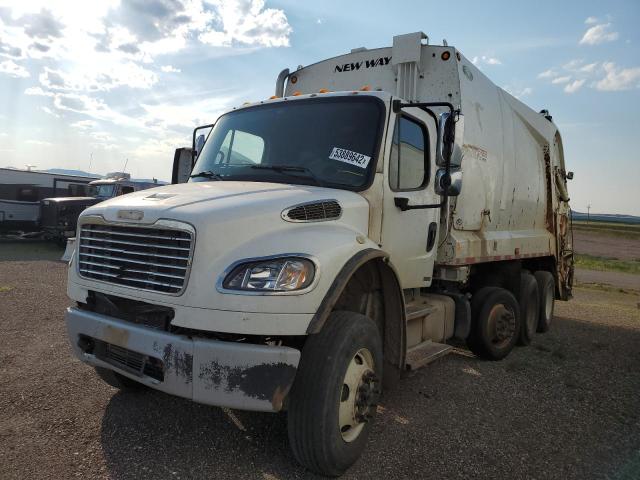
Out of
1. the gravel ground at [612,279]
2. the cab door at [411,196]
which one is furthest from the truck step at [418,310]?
the gravel ground at [612,279]

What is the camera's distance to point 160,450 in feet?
10.8

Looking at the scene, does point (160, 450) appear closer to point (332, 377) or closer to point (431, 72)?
point (332, 377)

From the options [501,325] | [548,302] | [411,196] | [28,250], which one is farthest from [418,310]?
[28,250]

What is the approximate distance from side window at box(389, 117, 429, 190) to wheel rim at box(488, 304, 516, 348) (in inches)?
96.3

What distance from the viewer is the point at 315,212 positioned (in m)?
3.27

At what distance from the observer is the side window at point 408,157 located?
13.2 feet

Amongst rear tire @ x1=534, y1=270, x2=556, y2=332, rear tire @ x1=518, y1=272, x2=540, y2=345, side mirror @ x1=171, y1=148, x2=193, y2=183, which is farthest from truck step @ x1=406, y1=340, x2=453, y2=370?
rear tire @ x1=534, y1=270, x2=556, y2=332

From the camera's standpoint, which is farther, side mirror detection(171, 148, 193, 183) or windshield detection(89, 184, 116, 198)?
windshield detection(89, 184, 116, 198)

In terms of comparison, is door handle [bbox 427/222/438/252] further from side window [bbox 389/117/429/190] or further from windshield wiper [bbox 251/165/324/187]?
windshield wiper [bbox 251/165/324/187]

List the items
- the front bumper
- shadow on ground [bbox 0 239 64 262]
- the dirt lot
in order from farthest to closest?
1. the dirt lot
2. shadow on ground [bbox 0 239 64 262]
3. the front bumper

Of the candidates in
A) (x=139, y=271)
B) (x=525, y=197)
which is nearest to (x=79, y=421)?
(x=139, y=271)

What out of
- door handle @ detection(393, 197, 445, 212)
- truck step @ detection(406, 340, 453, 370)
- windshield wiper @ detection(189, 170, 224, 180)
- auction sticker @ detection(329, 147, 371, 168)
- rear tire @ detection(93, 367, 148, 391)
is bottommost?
rear tire @ detection(93, 367, 148, 391)

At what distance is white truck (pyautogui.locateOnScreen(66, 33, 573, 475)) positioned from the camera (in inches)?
108

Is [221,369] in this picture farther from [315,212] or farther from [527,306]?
[527,306]
